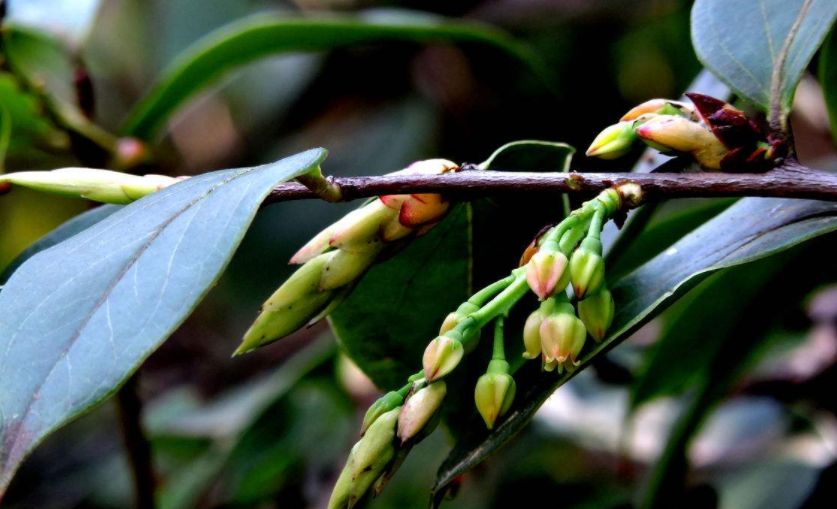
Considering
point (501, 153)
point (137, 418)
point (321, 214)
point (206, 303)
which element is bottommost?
point (206, 303)

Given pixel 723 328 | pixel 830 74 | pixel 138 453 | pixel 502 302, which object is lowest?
pixel 723 328

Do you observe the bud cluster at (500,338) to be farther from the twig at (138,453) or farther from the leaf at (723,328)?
the twig at (138,453)

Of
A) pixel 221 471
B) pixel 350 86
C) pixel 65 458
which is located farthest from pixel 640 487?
pixel 350 86

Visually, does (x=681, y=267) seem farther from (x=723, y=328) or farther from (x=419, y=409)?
(x=723, y=328)

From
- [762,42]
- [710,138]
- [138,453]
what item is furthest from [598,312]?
[138,453]

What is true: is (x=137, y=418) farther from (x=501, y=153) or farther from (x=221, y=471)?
(x=501, y=153)

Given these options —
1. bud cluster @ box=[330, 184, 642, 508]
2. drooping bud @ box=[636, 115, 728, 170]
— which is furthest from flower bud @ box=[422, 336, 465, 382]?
drooping bud @ box=[636, 115, 728, 170]
